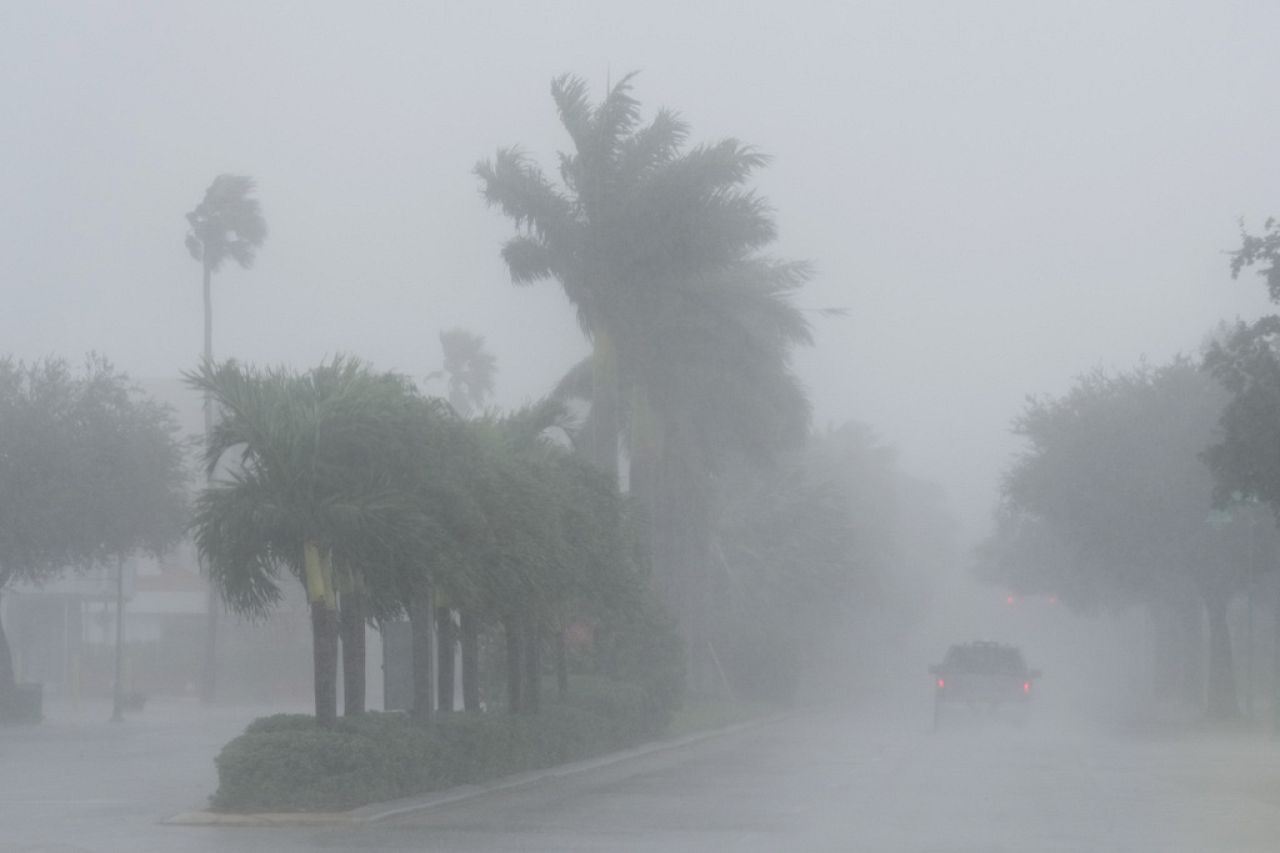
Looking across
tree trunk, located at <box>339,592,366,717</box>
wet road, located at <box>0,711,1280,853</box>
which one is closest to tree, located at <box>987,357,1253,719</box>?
wet road, located at <box>0,711,1280,853</box>

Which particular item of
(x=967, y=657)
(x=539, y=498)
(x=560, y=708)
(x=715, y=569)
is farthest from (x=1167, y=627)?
(x=539, y=498)

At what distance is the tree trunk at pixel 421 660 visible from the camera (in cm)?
2495

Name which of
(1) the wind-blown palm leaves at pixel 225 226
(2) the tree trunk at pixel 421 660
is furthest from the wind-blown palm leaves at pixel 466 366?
(2) the tree trunk at pixel 421 660

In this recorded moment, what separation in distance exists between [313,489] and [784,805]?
21.0 feet

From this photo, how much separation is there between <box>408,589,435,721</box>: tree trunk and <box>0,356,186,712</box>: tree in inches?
765

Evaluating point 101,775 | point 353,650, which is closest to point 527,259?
point 101,775

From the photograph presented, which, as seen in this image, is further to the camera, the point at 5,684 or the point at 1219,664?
the point at 1219,664

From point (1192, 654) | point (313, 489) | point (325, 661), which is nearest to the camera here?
point (313, 489)

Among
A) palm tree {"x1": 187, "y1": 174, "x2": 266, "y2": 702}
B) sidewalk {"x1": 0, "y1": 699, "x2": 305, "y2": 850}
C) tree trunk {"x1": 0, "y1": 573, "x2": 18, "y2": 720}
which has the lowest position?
sidewalk {"x1": 0, "y1": 699, "x2": 305, "y2": 850}

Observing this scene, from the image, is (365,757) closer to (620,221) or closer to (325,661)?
(325,661)

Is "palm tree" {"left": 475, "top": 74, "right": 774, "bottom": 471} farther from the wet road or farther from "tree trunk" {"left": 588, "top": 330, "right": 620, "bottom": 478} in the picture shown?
the wet road

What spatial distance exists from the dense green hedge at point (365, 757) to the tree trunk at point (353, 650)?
28cm

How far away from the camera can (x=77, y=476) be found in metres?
43.3

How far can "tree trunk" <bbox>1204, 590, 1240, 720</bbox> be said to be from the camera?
174ft
